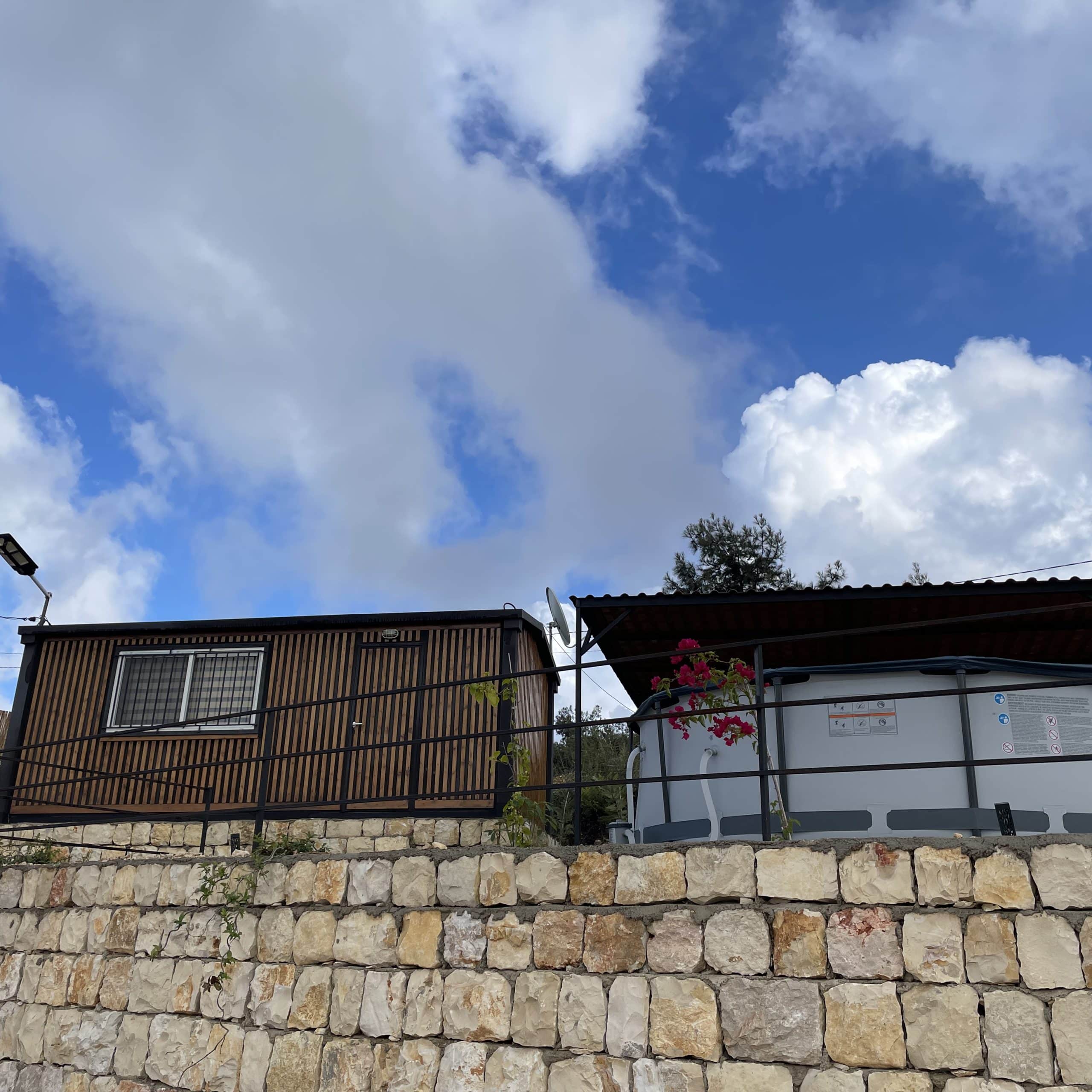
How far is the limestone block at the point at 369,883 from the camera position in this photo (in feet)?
17.2

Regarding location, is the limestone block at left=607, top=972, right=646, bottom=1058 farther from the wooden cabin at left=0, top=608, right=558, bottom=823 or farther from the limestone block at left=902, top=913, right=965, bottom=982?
the wooden cabin at left=0, top=608, right=558, bottom=823

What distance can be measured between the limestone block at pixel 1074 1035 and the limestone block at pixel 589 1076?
173 centimetres

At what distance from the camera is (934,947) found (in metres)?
3.74

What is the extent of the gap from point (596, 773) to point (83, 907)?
12.0 meters

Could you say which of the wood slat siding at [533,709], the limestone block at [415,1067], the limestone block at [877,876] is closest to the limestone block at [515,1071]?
the limestone block at [415,1067]

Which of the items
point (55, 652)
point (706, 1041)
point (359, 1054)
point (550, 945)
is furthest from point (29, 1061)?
point (55, 652)

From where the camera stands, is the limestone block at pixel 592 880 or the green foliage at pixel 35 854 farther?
the green foliage at pixel 35 854

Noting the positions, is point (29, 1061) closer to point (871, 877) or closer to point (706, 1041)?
point (706, 1041)

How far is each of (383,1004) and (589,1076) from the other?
4.01 feet

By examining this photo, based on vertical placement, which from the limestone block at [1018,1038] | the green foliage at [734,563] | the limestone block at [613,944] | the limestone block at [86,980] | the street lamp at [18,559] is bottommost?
the limestone block at [1018,1038]

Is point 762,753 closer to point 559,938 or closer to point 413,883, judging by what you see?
point 559,938

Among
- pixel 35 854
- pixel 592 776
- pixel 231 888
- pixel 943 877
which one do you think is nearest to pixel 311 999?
pixel 231 888

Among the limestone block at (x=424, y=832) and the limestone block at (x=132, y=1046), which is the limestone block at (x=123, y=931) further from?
the limestone block at (x=424, y=832)

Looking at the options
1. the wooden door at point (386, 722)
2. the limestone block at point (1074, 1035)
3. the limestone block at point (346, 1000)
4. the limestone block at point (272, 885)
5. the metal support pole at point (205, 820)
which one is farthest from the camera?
the wooden door at point (386, 722)
